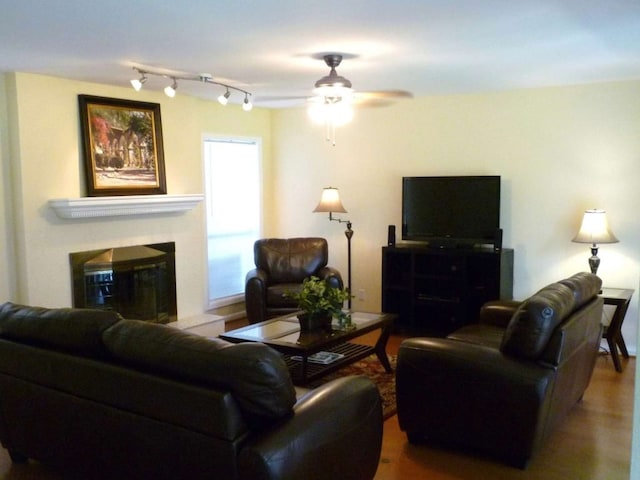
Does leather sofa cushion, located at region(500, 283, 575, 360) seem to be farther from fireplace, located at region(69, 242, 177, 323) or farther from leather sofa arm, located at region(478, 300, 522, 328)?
fireplace, located at region(69, 242, 177, 323)

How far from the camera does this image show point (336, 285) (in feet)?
18.9

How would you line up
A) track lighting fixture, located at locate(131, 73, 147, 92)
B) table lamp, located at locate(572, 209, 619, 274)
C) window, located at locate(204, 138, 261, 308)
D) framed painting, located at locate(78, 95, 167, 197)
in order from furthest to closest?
window, located at locate(204, 138, 261, 308) → framed painting, located at locate(78, 95, 167, 197) → table lamp, located at locate(572, 209, 619, 274) → track lighting fixture, located at locate(131, 73, 147, 92)

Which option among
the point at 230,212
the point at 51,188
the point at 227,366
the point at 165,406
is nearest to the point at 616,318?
the point at 227,366

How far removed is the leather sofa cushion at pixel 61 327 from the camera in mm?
2602

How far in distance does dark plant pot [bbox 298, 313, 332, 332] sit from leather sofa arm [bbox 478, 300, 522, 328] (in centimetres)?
126

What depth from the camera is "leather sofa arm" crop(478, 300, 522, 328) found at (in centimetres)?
454

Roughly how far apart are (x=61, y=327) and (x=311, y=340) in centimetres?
168

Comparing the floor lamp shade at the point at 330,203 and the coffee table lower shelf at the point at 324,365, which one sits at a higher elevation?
the floor lamp shade at the point at 330,203

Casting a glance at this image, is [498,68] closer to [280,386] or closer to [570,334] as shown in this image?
[570,334]

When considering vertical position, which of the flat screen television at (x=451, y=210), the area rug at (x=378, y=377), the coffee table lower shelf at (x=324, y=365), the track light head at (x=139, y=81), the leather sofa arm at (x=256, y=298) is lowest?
the area rug at (x=378, y=377)

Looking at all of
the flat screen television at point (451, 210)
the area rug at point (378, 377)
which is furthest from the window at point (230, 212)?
the area rug at point (378, 377)

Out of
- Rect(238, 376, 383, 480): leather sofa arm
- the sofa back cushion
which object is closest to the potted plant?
Rect(238, 376, 383, 480): leather sofa arm

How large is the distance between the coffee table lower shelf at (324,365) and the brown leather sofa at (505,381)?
2.35 feet

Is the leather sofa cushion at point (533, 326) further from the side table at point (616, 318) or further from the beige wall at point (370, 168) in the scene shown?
the beige wall at point (370, 168)
